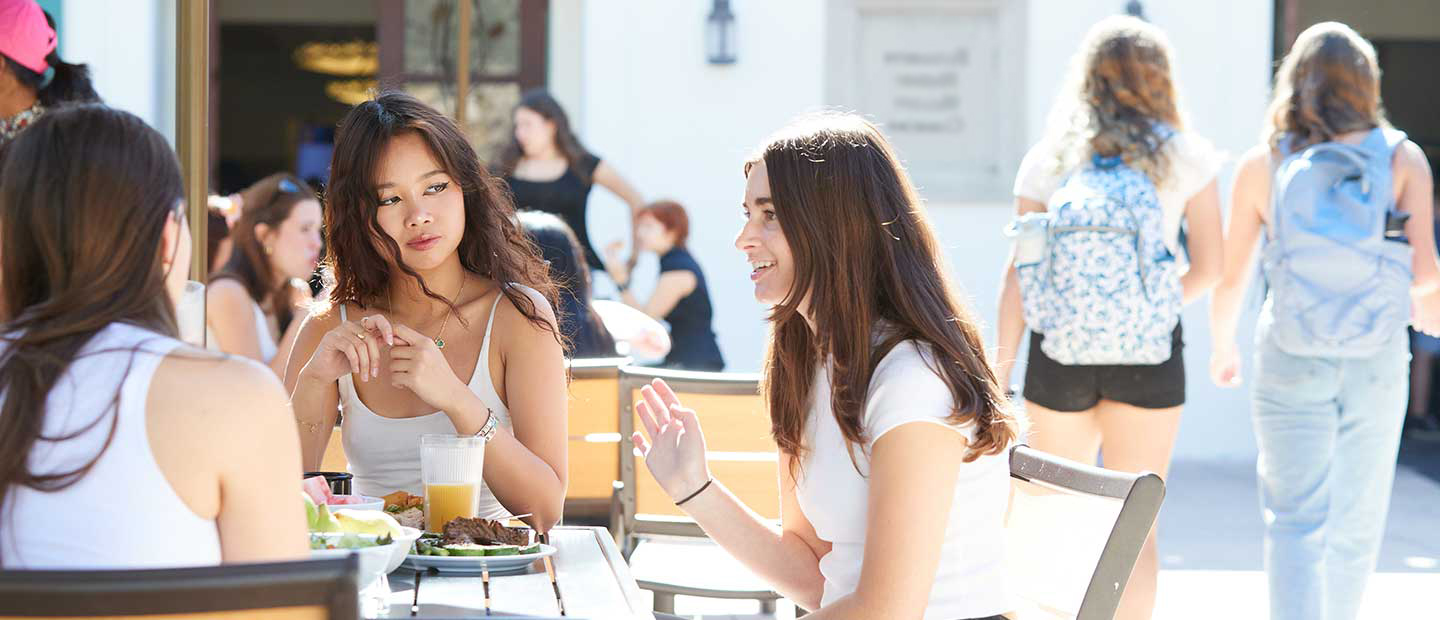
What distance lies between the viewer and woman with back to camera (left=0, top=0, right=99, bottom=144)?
296cm

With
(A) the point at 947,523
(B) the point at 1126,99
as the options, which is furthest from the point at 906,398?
(B) the point at 1126,99

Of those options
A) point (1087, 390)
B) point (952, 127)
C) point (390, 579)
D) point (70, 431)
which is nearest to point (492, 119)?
point (952, 127)

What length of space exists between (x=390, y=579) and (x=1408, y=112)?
11.9 metres

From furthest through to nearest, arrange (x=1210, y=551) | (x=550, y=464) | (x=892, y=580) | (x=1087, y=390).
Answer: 1. (x=1210, y=551)
2. (x=1087, y=390)
3. (x=550, y=464)
4. (x=892, y=580)

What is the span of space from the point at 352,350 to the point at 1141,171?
1.94 m

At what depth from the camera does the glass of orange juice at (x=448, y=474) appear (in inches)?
76.7

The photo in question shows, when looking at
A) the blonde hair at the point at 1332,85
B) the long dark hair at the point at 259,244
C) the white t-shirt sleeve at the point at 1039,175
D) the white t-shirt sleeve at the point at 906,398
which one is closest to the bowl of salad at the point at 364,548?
the white t-shirt sleeve at the point at 906,398

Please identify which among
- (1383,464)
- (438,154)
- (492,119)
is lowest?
(1383,464)

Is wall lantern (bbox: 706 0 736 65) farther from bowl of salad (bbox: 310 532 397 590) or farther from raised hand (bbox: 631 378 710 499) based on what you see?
bowl of salad (bbox: 310 532 397 590)

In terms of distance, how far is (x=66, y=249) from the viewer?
1304 mm

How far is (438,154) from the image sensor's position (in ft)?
7.77

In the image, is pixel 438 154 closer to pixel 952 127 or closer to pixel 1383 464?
pixel 1383 464

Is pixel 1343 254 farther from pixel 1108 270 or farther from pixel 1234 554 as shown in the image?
pixel 1234 554

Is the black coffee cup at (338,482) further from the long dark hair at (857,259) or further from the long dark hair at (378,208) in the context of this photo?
the long dark hair at (857,259)
